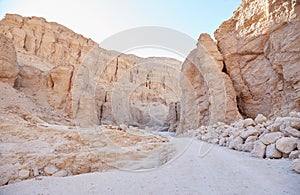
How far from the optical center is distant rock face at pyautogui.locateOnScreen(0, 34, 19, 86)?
1149 cm

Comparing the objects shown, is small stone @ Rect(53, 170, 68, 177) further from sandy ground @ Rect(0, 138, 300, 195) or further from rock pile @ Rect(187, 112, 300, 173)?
rock pile @ Rect(187, 112, 300, 173)

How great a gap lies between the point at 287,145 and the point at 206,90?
30.2 feet

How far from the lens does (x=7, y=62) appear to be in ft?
38.5

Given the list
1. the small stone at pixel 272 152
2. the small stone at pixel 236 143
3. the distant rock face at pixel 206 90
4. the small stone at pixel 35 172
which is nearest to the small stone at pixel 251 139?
the small stone at pixel 236 143

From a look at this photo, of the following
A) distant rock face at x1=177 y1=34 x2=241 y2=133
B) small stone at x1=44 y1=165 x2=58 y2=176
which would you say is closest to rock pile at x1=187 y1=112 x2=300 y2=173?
small stone at x1=44 y1=165 x2=58 y2=176

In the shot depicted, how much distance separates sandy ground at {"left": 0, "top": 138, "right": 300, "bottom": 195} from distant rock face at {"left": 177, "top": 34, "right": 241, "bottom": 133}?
24.7 feet

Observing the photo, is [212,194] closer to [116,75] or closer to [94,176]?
[94,176]

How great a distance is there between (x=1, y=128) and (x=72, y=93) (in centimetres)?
1113

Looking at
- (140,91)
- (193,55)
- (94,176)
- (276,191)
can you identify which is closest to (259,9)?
(193,55)

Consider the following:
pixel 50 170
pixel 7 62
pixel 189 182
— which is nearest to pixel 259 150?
pixel 189 182

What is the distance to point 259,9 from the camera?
31.3ft

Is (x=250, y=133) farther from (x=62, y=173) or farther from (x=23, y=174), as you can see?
(x=23, y=174)

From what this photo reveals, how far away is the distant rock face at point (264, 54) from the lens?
7336 mm

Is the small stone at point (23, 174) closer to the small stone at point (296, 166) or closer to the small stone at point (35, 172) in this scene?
the small stone at point (35, 172)
